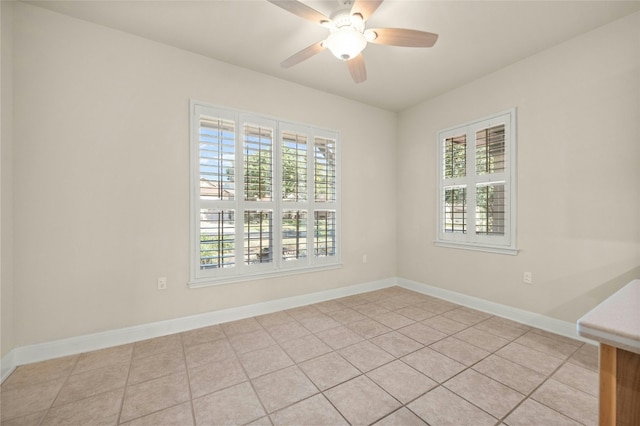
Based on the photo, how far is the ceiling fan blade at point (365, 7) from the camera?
5.69ft

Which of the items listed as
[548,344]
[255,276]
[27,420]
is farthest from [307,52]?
[548,344]

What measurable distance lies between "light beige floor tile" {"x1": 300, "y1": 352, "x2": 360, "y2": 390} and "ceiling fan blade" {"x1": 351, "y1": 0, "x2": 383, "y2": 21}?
2.54 m

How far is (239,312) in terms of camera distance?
307 cm

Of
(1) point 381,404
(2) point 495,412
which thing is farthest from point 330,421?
(2) point 495,412

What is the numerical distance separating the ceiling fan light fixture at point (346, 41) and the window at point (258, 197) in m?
1.45

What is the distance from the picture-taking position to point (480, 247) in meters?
3.36

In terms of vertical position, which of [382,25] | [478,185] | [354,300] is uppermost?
[382,25]

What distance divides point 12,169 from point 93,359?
1.62 metres

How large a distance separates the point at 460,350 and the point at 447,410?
2.75 ft

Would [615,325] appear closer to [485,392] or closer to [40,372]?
[485,392]

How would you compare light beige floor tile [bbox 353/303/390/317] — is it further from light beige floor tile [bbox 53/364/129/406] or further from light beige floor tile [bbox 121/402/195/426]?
light beige floor tile [bbox 53/364/129/406]

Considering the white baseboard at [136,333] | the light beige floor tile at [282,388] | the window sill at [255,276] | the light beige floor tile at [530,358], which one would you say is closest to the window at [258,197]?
the window sill at [255,276]

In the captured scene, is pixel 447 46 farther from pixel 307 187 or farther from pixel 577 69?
pixel 307 187

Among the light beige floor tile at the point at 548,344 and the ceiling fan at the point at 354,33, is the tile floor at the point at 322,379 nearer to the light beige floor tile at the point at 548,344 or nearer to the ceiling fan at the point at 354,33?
the light beige floor tile at the point at 548,344
